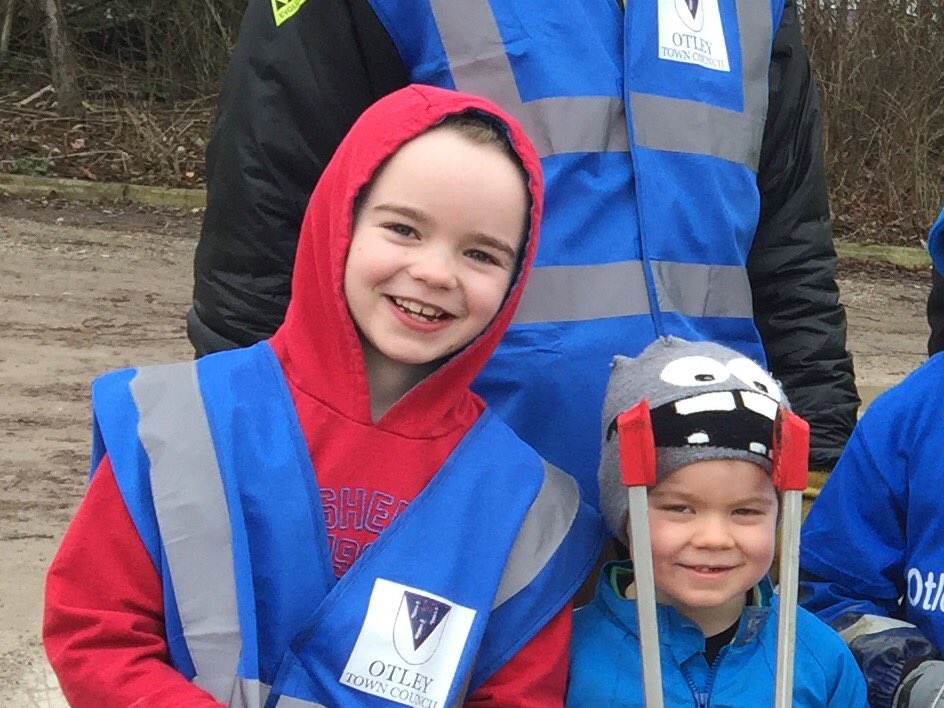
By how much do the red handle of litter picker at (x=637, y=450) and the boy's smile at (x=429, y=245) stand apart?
0.25m

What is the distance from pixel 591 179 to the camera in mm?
2127

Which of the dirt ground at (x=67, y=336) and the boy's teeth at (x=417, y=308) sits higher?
the boy's teeth at (x=417, y=308)

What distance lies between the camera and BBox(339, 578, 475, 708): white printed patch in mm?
1726

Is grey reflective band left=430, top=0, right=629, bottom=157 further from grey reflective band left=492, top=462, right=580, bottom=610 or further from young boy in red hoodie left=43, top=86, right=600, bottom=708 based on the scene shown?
grey reflective band left=492, top=462, right=580, bottom=610

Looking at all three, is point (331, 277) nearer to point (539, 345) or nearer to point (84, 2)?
point (539, 345)

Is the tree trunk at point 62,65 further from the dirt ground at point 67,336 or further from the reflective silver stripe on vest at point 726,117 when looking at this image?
the reflective silver stripe on vest at point 726,117

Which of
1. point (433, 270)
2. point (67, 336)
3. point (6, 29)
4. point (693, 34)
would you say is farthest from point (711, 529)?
point (6, 29)

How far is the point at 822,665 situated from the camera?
6.49 feet

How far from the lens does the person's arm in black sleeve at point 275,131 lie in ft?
6.91

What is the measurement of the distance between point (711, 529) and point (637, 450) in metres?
0.24

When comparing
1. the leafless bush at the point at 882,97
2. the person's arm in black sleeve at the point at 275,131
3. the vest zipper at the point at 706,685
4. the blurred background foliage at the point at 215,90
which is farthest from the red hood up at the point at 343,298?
the leafless bush at the point at 882,97

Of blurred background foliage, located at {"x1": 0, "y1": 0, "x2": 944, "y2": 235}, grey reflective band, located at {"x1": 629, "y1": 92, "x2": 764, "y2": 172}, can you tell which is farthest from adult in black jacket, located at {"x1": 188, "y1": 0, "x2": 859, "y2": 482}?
blurred background foliage, located at {"x1": 0, "y1": 0, "x2": 944, "y2": 235}

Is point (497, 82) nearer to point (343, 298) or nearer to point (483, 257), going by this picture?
point (483, 257)

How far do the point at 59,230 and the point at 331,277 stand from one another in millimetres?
8650
